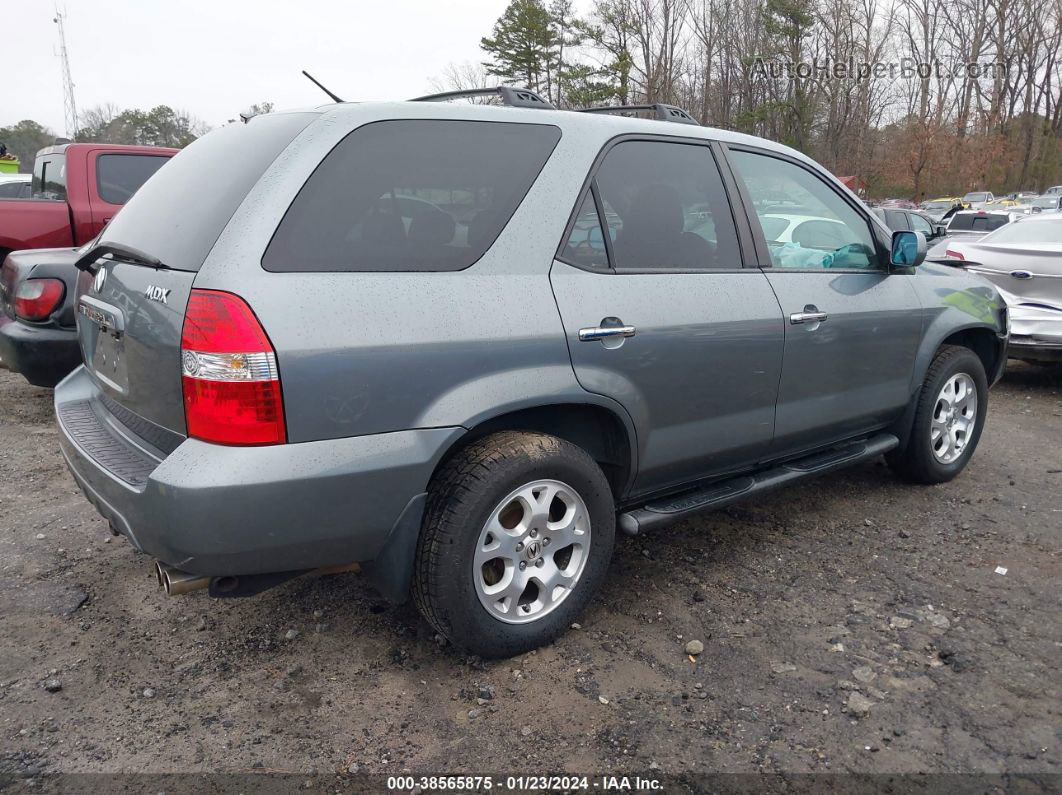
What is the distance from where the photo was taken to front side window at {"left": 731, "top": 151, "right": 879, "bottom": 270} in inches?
135

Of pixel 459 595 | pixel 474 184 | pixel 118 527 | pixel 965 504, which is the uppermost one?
pixel 474 184

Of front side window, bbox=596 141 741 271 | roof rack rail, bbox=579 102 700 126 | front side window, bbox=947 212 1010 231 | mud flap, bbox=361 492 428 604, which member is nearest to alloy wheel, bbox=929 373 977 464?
front side window, bbox=596 141 741 271

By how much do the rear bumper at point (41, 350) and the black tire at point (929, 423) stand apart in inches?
190

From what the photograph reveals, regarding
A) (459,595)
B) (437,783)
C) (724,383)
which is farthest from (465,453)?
(724,383)

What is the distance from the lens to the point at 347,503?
2.22 meters

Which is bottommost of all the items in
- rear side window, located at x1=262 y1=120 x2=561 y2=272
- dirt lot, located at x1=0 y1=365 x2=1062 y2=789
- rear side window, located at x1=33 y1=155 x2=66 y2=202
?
dirt lot, located at x1=0 y1=365 x2=1062 y2=789

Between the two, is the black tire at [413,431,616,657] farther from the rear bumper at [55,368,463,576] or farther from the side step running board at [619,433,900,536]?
the side step running board at [619,433,900,536]

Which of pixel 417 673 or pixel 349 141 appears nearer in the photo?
pixel 349 141

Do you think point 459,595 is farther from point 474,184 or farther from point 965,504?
point 965,504

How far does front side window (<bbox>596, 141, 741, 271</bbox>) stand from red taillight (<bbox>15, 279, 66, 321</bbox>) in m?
3.78

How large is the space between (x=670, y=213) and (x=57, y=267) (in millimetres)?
3952

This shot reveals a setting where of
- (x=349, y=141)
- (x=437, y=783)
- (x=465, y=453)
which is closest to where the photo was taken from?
(x=437, y=783)

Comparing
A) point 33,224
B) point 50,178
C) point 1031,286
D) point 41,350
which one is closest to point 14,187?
point 50,178

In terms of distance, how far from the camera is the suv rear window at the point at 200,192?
2293mm
